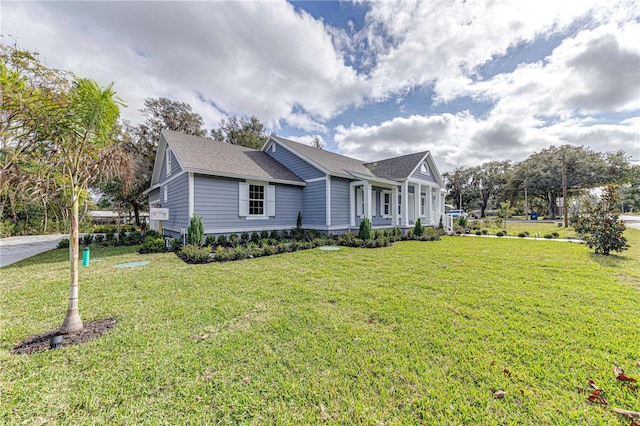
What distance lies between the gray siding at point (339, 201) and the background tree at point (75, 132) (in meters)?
9.28

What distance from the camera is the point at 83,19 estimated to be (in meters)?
5.34

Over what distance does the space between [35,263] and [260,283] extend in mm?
8172

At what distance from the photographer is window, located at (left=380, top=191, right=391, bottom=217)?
15.1 metres

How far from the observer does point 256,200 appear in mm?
11141

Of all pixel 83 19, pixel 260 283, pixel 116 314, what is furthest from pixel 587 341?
pixel 83 19

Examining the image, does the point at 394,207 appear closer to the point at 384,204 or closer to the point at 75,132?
the point at 384,204

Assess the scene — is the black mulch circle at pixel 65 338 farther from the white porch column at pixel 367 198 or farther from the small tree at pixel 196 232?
the white porch column at pixel 367 198

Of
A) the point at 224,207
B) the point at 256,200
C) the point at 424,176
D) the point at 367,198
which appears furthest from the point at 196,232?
the point at 424,176

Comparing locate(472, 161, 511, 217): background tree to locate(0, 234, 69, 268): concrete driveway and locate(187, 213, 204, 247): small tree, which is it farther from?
locate(0, 234, 69, 268): concrete driveway

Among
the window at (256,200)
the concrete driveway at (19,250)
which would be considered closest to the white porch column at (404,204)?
the window at (256,200)

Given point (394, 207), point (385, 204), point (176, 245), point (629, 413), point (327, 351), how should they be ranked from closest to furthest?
→ point (629, 413) < point (327, 351) < point (176, 245) < point (394, 207) < point (385, 204)

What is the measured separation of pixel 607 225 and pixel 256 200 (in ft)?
42.6

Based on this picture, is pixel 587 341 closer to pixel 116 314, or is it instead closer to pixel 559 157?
pixel 116 314

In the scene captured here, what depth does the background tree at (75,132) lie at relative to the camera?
9.56 feet
